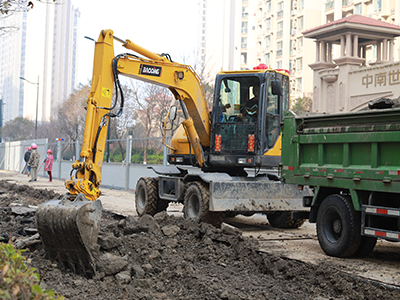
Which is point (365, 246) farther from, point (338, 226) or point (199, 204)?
point (199, 204)

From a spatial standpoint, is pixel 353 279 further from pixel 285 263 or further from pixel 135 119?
pixel 135 119

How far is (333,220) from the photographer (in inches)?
307

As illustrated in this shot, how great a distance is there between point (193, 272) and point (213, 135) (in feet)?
15.6

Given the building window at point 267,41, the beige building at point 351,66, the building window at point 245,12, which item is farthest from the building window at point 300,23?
the building window at point 245,12

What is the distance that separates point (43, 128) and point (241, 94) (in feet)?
191

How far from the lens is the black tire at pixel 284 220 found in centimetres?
1091

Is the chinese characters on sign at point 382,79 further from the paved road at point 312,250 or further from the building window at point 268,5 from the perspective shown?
the building window at point 268,5

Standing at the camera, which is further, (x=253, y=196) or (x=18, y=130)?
(x=18, y=130)

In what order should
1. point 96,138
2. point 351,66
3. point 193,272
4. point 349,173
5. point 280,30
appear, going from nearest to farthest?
point 193,272, point 349,173, point 96,138, point 351,66, point 280,30

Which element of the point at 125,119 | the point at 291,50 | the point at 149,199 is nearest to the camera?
the point at 149,199

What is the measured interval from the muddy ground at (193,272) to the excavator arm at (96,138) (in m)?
0.29

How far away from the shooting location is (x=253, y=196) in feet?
32.2

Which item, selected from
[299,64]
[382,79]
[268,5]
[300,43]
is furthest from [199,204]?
[268,5]

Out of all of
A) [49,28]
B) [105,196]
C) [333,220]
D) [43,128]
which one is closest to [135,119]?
[105,196]
